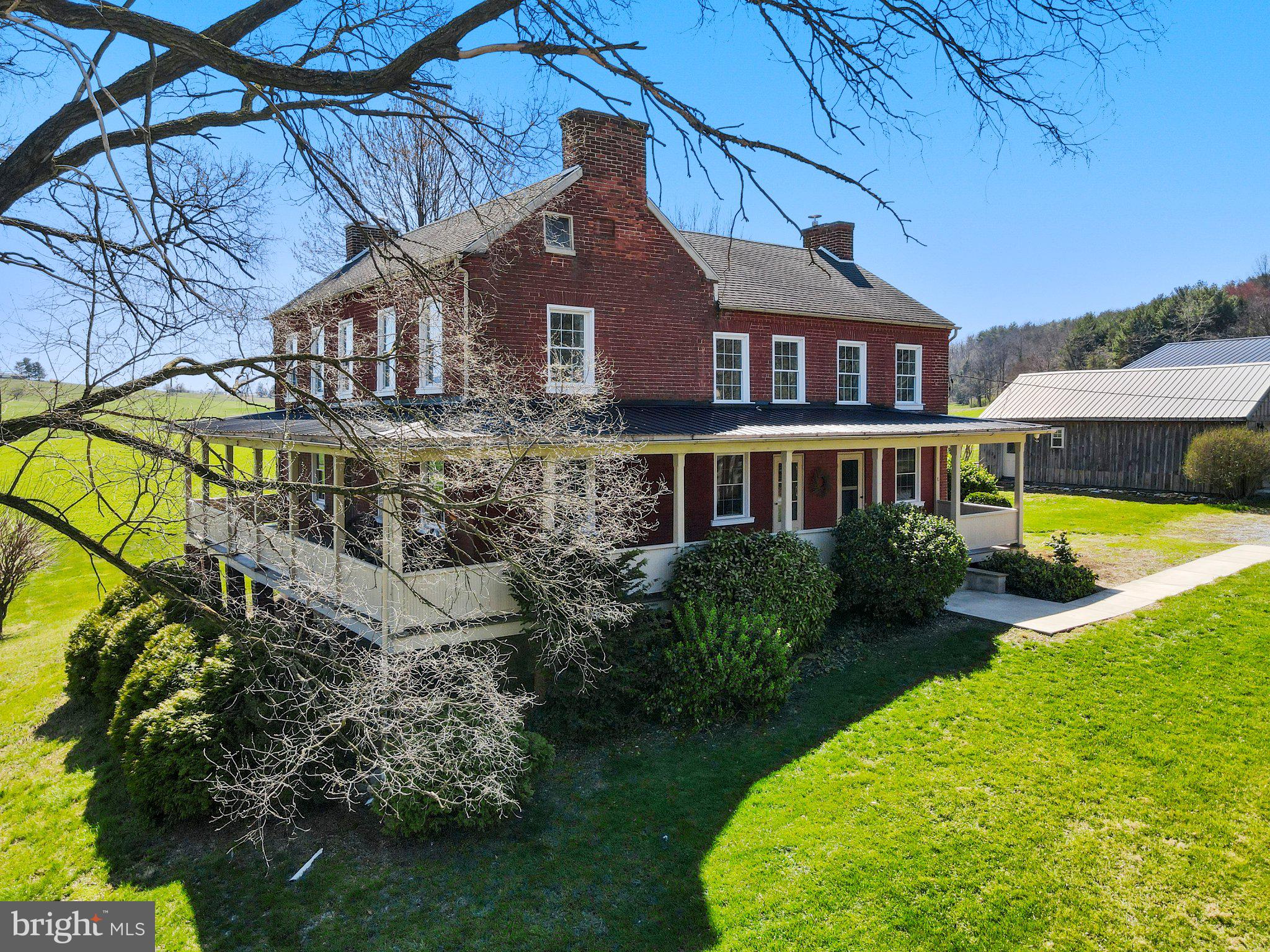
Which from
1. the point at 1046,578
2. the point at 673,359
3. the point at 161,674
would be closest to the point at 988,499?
the point at 1046,578

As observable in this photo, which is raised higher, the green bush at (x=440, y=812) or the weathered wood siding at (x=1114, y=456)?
the weathered wood siding at (x=1114, y=456)

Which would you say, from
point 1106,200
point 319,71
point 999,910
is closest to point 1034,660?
point 999,910

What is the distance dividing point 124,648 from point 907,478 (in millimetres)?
18809

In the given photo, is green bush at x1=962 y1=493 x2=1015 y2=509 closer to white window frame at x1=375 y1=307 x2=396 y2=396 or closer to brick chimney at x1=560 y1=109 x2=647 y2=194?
brick chimney at x1=560 y1=109 x2=647 y2=194

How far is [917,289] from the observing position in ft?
76.5

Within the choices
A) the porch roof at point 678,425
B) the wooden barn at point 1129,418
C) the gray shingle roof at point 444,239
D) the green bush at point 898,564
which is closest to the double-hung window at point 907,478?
the porch roof at point 678,425

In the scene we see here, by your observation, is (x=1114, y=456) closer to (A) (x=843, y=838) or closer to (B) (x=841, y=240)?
(B) (x=841, y=240)

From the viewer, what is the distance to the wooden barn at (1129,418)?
28875 millimetres

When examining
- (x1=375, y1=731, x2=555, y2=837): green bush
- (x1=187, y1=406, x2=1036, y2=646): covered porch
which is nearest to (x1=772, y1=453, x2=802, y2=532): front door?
(x1=187, y1=406, x2=1036, y2=646): covered porch

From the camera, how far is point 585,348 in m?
15.2

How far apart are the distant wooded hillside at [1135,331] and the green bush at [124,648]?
55.0m

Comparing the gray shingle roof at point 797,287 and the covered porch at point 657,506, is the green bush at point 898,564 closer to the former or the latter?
the covered porch at point 657,506

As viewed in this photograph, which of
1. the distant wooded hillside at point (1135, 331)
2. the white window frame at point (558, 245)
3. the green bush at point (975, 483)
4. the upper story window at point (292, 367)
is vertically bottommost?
the green bush at point (975, 483)

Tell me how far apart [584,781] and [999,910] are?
508 cm
